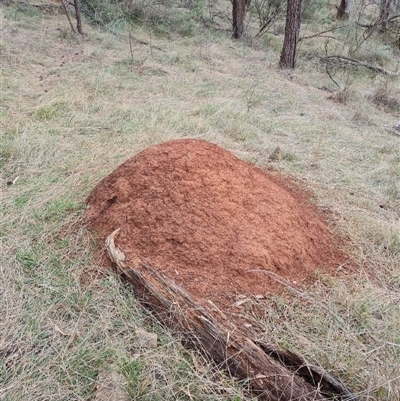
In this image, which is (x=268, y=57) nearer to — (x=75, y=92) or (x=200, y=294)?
(x=75, y=92)

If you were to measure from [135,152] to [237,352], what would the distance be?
2.24 meters

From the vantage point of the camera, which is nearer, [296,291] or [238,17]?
[296,291]

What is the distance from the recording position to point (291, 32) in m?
7.08

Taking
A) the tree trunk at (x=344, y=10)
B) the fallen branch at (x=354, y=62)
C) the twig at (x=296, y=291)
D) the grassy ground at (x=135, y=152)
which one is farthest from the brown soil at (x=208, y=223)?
the tree trunk at (x=344, y=10)

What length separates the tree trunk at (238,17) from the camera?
8.71 m

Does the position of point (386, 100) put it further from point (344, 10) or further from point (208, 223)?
point (344, 10)

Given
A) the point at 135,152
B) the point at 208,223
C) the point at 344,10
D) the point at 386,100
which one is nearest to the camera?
the point at 208,223

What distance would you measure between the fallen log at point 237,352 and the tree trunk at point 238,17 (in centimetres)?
800

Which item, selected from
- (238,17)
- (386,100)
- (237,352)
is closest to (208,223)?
(237,352)

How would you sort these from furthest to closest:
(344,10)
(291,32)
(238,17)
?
(344,10) → (238,17) → (291,32)

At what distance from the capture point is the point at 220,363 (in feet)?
5.62

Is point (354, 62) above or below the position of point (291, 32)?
below

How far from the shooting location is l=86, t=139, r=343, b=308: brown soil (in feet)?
6.93

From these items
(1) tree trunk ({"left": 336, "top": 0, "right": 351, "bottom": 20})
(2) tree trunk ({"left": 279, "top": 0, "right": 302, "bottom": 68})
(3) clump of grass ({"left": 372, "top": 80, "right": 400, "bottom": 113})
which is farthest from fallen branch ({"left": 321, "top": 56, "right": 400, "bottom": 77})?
(1) tree trunk ({"left": 336, "top": 0, "right": 351, "bottom": 20})
